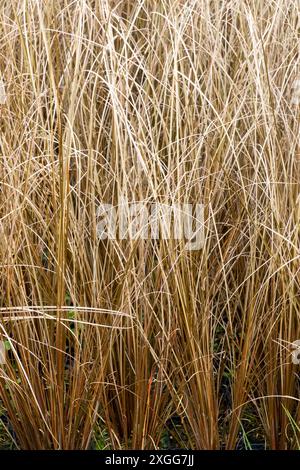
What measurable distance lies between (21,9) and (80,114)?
0.39 metres

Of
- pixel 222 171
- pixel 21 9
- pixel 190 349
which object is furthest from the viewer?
pixel 21 9

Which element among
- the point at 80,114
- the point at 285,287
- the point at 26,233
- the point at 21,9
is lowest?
the point at 285,287

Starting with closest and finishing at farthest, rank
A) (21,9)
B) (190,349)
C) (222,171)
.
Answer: (190,349)
(222,171)
(21,9)

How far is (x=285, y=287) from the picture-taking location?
221 cm

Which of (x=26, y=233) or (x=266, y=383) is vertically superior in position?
(x=26, y=233)

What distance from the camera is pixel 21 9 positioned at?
2520 mm

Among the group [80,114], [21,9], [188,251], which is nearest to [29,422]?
[188,251]

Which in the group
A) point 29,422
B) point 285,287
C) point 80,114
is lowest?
point 29,422

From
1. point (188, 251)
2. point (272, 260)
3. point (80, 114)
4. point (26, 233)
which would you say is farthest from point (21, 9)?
point (272, 260)

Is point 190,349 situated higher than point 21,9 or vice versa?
point 21,9

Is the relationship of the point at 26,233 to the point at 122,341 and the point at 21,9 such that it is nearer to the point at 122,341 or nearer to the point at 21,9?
the point at 122,341

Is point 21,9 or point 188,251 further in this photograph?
point 21,9

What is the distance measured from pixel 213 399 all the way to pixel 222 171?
67cm

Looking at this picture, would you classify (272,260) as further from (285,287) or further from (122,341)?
(122,341)
